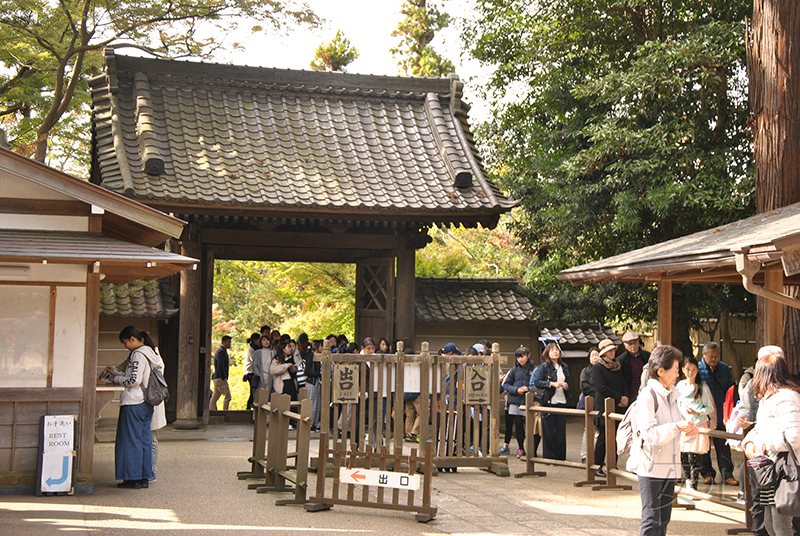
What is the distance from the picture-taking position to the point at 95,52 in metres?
16.5

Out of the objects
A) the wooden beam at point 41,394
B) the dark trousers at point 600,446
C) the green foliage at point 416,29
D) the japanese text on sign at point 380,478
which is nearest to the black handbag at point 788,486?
the japanese text on sign at point 380,478

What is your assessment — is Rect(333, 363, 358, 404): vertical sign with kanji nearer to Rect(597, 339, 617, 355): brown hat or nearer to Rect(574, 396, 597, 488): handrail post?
Rect(574, 396, 597, 488): handrail post

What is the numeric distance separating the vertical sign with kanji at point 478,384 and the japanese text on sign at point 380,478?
221cm

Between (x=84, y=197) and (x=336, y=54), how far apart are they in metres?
22.2

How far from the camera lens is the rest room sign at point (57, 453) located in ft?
24.6

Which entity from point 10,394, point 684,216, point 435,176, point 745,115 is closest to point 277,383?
point 435,176

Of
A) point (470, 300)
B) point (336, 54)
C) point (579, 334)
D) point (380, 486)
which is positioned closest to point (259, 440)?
point (380, 486)

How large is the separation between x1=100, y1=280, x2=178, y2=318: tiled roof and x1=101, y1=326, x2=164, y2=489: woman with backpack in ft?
13.5

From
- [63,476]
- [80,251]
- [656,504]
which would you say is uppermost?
[80,251]

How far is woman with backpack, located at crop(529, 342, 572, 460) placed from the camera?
33.2ft

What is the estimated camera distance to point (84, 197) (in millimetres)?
7785

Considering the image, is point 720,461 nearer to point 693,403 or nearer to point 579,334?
point 693,403

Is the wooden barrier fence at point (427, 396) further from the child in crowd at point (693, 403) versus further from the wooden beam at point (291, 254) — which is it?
the wooden beam at point (291, 254)

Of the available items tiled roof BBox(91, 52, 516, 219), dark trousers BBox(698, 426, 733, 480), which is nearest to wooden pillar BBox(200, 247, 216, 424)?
tiled roof BBox(91, 52, 516, 219)
